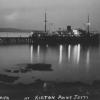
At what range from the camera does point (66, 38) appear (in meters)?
22.9

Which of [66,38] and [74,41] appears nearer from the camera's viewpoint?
[74,41]

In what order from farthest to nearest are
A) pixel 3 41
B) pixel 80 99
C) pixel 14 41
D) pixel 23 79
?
1. pixel 14 41
2. pixel 3 41
3. pixel 23 79
4. pixel 80 99

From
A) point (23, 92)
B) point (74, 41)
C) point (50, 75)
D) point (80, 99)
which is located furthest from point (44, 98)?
point (74, 41)

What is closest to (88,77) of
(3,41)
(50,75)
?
(50,75)

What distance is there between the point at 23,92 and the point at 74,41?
15.2 metres

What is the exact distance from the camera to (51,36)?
23500mm

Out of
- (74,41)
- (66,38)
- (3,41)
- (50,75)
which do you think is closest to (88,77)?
(50,75)

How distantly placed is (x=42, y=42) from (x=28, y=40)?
4018mm

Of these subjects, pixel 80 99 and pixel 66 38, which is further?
pixel 66 38

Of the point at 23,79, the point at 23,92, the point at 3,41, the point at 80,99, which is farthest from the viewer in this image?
the point at 3,41

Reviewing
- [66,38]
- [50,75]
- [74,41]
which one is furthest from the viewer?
[66,38]

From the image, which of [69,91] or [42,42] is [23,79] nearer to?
[69,91]

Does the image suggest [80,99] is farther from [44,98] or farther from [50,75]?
[50,75]

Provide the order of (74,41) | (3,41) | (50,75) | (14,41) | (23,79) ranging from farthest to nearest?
(14,41)
(3,41)
(74,41)
(50,75)
(23,79)
